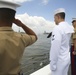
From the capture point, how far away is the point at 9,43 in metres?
1.47

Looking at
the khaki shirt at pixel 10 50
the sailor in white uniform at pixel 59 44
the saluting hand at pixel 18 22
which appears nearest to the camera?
the khaki shirt at pixel 10 50

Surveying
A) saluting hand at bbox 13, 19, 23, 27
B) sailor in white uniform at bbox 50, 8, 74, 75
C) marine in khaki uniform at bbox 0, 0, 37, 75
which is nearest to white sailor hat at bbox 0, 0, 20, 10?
marine in khaki uniform at bbox 0, 0, 37, 75

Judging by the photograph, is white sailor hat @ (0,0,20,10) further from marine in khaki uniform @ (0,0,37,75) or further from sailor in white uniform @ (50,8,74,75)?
sailor in white uniform @ (50,8,74,75)

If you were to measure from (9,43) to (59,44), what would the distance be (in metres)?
1.72

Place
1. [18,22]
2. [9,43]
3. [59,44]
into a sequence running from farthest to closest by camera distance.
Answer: [59,44] → [18,22] → [9,43]

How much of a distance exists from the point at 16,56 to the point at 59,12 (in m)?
1.88

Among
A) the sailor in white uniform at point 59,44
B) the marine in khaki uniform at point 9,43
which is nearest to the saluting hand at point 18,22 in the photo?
the marine in khaki uniform at point 9,43

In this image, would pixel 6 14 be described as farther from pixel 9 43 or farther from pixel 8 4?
→ pixel 9 43

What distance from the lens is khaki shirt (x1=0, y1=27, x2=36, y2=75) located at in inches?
56.7

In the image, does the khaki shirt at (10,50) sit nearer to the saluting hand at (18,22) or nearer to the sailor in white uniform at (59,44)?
the saluting hand at (18,22)

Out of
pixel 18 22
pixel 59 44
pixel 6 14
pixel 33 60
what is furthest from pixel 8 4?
pixel 33 60

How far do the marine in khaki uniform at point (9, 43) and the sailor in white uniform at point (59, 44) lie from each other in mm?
1542

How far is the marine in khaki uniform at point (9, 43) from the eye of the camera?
145cm

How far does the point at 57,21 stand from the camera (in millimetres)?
3283
